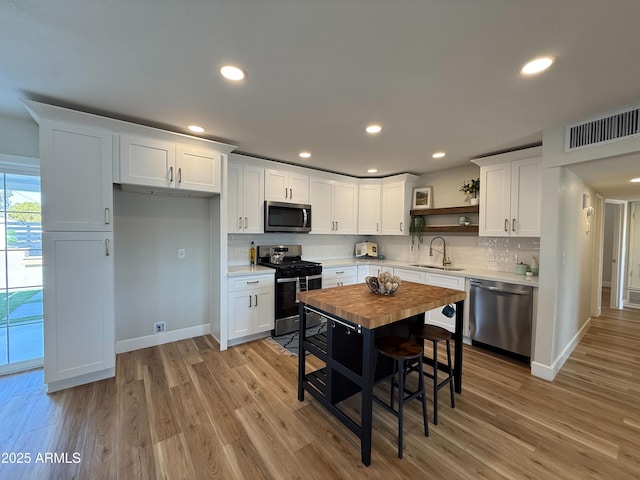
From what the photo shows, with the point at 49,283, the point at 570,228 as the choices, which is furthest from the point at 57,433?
the point at 570,228

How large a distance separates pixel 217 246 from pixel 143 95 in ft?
5.63

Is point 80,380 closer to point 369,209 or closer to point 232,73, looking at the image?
point 232,73

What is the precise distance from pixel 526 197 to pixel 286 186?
9.95 feet

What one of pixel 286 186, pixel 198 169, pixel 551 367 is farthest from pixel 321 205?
pixel 551 367

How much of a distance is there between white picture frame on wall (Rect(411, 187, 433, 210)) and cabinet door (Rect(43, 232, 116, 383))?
417 cm

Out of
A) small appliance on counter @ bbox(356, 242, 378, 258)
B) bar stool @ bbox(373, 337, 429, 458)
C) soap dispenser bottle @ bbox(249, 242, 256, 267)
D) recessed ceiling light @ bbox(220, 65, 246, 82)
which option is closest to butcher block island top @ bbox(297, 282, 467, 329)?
bar stool @ bbox(373, 337, 429, 458)

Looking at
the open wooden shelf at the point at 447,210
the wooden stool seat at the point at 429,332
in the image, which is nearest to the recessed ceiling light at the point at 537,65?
the wooden stool seat at the point at 429,332

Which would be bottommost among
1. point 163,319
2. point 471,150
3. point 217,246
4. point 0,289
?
point 163,319

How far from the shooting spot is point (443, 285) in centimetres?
360

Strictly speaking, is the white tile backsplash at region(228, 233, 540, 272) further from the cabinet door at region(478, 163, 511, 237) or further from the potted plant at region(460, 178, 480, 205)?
the potted plant at region(460, 178, 480, 205)

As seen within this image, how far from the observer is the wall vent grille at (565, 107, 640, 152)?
7.12 ft

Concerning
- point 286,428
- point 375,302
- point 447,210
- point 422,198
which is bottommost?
point 286,428

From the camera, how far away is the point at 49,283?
7.52ft

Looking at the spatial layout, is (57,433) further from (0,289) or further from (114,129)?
(114,129)
